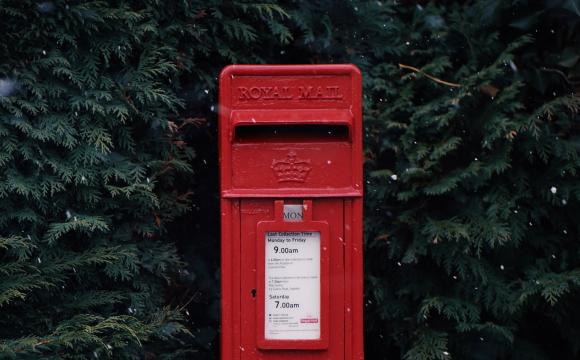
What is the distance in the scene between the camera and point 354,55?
4027mm

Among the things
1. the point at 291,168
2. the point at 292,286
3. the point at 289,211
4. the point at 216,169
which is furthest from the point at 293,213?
the point at 216,169

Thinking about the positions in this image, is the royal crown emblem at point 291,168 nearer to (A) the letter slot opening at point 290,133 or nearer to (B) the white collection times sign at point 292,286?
(A) the letter slot opening at point 290,133

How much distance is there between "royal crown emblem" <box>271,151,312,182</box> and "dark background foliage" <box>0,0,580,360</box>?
2.53 feet

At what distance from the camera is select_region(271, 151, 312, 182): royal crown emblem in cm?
278

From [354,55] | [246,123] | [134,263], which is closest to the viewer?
[246,123]

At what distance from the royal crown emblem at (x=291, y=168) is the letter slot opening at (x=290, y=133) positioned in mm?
92

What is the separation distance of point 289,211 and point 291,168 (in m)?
0.18

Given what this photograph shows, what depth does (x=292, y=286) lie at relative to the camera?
283 cm

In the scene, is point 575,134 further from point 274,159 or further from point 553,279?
point 274,159

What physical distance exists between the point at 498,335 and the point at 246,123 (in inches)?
72.9

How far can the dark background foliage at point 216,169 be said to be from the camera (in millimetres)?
3070

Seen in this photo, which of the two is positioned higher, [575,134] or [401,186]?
[575,134]

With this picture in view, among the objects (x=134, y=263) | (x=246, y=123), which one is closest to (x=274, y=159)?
(x=246, y=123)

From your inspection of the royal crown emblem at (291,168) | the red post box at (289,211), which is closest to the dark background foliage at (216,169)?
the red post box at (289,211)
